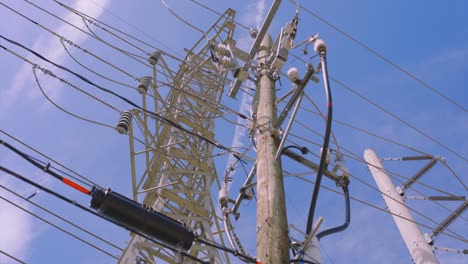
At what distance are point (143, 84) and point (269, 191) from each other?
189 inches

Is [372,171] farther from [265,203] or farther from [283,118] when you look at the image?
[265,203]

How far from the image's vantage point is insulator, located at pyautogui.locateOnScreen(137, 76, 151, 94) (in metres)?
8.85

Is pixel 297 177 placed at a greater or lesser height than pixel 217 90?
lesser

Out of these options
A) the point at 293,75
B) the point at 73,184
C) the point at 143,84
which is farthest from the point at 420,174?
the point at 73,184

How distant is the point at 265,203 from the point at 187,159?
6126mm

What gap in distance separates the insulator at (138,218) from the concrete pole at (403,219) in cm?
541

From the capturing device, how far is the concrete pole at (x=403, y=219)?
825 centimetres

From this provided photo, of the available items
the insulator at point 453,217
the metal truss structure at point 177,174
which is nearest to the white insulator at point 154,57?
the metal truss structure at point 177,174

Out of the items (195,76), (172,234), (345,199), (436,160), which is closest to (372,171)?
(436,160)

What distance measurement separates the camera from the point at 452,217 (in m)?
10.5

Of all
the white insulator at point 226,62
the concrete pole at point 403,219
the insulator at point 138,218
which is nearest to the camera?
the insulator at point 138,218

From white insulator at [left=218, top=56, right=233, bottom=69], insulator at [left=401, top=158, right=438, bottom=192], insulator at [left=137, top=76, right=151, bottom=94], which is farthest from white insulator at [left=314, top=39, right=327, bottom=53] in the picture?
insulator at [left=401, top=158, right=438, bottom=192]

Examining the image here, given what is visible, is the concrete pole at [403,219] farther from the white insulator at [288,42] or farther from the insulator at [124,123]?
the insulator at [124,123]

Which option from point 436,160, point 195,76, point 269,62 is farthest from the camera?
point 195,76
